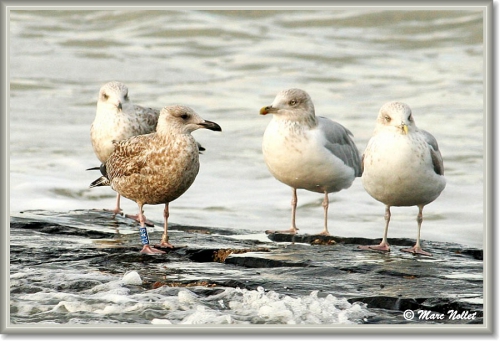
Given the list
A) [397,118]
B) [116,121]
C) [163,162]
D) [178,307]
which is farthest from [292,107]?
[178,307]

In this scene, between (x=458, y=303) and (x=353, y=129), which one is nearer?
(x=458, y=303)

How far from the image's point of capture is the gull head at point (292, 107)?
825 centimetres

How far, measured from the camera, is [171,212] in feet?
33.6

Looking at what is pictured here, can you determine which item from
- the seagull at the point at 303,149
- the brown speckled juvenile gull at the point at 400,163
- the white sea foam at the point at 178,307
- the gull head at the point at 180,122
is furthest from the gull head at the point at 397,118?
the white sea foam at the point at 178,307

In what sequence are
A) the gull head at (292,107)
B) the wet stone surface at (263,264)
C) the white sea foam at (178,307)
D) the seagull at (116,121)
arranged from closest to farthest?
the white sea foam at (178,307)
the wet stone surface at (263,264)
the gull head at (292,107)
the seagull at (116,121)

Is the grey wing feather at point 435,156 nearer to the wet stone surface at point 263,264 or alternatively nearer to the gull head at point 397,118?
the gull head at point 397,118

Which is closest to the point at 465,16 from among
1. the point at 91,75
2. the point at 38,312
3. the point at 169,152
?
the point at 91,75

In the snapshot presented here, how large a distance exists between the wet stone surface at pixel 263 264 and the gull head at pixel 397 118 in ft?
3.29

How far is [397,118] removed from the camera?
713 cm

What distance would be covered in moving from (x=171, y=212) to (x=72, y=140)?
4.37 meters

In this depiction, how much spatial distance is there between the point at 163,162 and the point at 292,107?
1815mm

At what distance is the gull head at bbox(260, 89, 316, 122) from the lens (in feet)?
27.1

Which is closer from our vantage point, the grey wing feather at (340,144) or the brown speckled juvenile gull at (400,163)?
the brown speckled juvenile gull at (400,163)

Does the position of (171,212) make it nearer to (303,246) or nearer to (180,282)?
(303,246)
